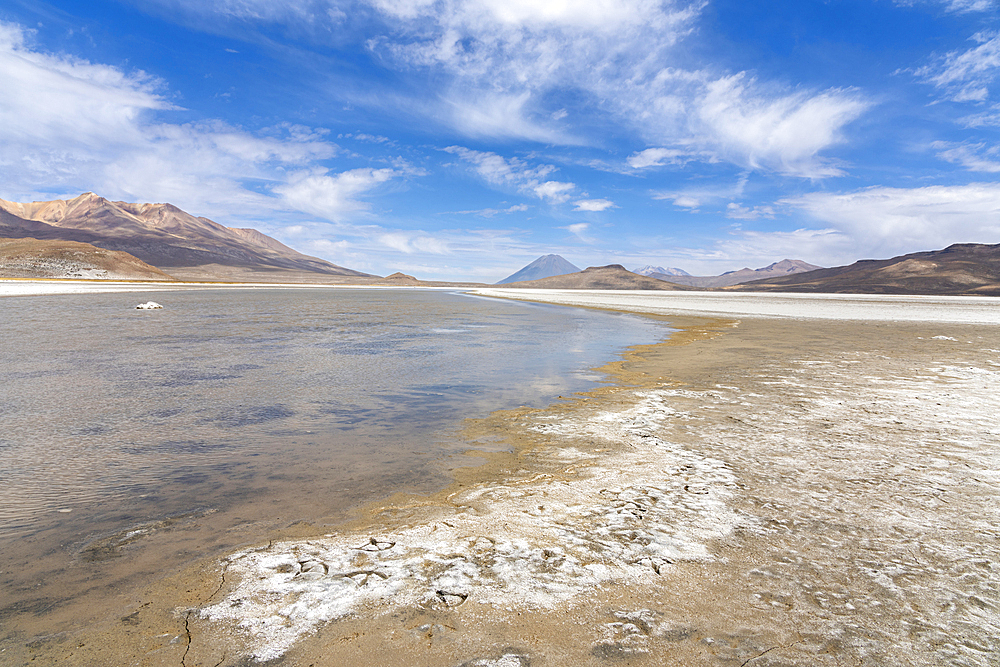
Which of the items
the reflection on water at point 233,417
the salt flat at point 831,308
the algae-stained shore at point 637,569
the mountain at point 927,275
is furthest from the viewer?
the mountain at point 927,275

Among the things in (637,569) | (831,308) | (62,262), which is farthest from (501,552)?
(62,262)

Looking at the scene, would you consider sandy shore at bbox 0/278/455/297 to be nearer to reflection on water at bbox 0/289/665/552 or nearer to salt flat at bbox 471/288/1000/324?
reflection on water at bbox 0/289/665/552

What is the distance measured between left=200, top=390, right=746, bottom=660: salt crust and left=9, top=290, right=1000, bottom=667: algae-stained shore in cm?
2

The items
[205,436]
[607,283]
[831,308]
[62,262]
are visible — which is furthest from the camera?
[607,283]

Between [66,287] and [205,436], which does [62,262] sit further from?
[205,436]

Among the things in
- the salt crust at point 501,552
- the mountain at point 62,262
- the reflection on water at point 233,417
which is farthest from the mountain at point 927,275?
the mountain at point 62,262

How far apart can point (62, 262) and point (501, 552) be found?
397ft

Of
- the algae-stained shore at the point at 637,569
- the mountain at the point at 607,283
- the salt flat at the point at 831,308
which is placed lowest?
the algae-stained shore at the point at 637,569

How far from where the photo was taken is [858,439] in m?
6.07

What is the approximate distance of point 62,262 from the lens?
8994 cm

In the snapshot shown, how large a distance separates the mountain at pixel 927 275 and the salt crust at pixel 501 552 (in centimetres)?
13710

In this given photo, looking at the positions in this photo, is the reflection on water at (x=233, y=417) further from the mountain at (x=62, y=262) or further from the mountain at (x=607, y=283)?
the mountain at (x=607, y=283)

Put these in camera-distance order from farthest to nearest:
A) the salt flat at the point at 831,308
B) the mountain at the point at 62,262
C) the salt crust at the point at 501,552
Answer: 1. the mountain at the point at 62,262
2. the salt flat at the point at 831,308
3. the salt crust at the point at 501,552

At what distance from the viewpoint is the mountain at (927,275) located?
114562 mm
